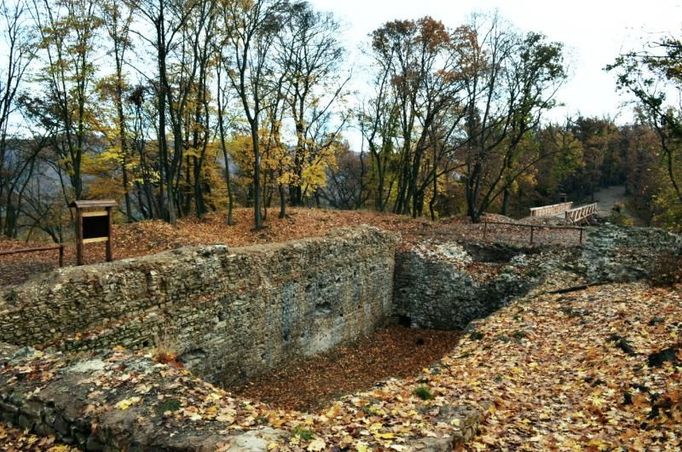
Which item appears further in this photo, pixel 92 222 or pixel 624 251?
pixel 624 251

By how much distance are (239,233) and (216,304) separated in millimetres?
11306

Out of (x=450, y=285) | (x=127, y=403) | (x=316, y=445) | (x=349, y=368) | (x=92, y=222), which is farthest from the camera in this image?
(x=450, y=285)

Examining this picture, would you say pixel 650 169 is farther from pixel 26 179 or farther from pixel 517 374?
pixel 26 179

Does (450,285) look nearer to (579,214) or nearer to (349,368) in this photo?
(349,368)

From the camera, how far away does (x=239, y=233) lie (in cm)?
2208

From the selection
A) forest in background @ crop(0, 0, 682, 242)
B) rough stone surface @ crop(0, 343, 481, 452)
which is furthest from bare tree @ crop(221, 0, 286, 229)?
rough stone surface @ crop(0, 343, 481, 452)

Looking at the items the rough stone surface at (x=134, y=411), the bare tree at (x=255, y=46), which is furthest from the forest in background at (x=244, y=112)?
the rough stone surface at (x=134, y=411)

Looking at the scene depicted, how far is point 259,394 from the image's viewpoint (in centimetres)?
1139

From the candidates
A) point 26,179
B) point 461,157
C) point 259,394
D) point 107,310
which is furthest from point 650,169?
point 26,179

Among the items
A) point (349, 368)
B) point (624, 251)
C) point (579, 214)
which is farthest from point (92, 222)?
point (579, 214)

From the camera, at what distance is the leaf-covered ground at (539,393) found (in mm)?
5336

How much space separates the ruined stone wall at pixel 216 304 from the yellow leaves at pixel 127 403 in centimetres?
377

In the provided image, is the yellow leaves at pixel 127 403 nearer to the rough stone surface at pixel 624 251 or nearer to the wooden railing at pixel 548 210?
the rough stone surface at pixel 624 251

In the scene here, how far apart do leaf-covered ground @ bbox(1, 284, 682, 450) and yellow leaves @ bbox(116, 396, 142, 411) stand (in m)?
0.03
